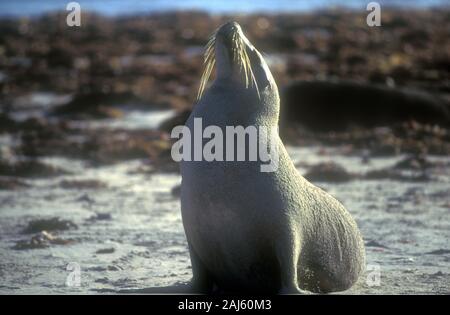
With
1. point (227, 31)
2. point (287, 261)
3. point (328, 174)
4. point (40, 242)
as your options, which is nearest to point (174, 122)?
point (328, 174)

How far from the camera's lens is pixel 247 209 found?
230 inches

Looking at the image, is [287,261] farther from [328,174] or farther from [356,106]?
[356,106]

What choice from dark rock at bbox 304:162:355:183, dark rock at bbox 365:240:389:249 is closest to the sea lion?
dark rock at bbox 365:240:389:249

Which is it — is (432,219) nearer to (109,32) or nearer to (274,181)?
(274,181)

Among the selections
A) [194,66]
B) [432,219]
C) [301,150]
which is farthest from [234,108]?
[194,66]

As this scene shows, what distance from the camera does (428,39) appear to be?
28.8 m

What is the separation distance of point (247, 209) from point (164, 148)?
790cm

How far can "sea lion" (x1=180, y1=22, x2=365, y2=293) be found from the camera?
230 inches

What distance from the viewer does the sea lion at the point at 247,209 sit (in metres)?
5.84

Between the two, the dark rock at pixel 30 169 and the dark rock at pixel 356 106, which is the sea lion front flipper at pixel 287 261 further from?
the dark rock at pixel 356 106

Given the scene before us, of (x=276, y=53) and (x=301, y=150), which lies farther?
(x=276, y=53)

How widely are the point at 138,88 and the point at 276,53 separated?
7.72 m

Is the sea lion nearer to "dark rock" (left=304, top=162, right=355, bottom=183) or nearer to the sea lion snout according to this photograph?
the sea lion snout

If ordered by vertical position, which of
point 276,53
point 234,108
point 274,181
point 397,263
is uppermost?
point 276,53
